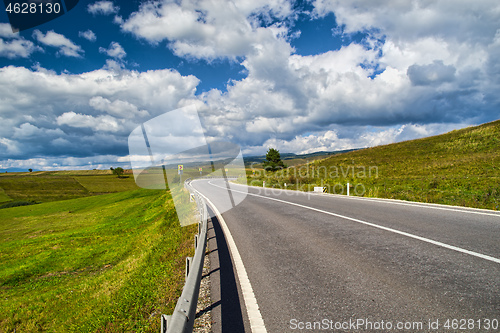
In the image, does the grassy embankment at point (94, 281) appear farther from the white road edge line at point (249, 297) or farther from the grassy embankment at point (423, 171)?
the grassy embankment at point (423, 171)

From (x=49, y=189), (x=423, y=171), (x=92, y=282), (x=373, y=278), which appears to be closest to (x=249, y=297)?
(x=373, y=278)

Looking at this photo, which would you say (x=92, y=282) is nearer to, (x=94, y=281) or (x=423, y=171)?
(x=94, y=281)

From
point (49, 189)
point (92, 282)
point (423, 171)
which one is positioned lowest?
point (92, 282)

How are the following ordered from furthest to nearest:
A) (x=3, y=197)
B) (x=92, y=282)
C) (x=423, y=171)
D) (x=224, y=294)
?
1. (x=3, y=197)
2. (x=423, y=171)
3. (x=92, y=282)
4. (x=224, y=294)

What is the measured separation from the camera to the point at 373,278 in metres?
3.81

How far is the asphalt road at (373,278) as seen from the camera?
2.78 metres

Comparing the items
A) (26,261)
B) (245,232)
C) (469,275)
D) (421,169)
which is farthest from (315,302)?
(421,169)

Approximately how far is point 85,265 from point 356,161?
50.2 m

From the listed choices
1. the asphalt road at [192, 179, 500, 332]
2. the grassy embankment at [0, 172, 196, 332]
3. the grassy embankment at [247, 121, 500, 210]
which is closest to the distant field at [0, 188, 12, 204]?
the grassy embankment at [0, 172, 196, 332]

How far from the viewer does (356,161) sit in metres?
52.2

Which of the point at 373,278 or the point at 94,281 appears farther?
the point at 94,281

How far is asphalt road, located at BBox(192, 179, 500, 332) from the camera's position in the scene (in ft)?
9.12

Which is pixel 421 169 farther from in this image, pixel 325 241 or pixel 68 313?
pixel 68 313

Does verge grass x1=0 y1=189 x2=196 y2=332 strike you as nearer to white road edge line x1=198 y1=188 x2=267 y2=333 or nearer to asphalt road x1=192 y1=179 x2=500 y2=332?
white road edge line x1=198 y1=188 x2=267 y2=333
